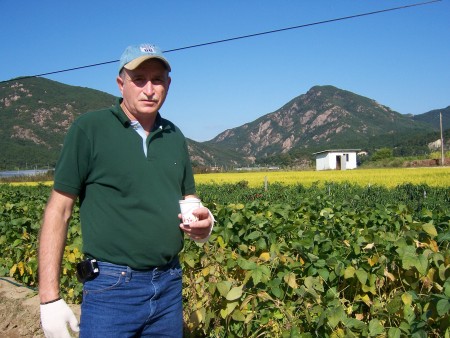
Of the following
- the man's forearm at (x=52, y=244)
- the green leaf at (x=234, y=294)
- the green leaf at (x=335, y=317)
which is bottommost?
the green leaf at (x=335, y=317)

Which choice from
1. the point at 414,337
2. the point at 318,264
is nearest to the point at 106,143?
the point at 318,264

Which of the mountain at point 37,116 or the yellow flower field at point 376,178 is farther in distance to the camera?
the mountain at point 37,116

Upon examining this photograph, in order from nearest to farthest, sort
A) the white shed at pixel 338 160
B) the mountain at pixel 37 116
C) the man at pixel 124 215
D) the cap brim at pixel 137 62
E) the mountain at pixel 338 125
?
the man at pixel 124 215 → the cap brim at pixel 137 62 → the white shed at pixel 338 160 → the mountain at pixel 37 116 → the mountain at pixel 338 125

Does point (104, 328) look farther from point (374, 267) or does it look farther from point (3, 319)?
point (3, 319)

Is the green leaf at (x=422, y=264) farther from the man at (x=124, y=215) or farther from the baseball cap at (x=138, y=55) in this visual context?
the baseball cap at (x=138, y=55)

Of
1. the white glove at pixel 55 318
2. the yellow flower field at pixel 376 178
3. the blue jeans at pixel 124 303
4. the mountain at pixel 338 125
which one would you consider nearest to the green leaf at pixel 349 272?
the blue jeans at pixel 124 303

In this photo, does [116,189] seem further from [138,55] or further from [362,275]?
[362,275]

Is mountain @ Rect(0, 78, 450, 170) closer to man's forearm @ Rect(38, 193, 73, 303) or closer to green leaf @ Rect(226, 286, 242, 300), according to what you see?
green leaf @ Rect(226, 286, 242, 300)

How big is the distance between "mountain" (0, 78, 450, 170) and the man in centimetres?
4389

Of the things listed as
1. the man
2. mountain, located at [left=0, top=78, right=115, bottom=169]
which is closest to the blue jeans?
the man

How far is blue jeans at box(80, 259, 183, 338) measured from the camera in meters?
1.97

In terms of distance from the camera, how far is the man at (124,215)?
195 cm

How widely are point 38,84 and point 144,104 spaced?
443 feet

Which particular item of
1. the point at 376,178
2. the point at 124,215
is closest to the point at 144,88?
the point at 124,215
